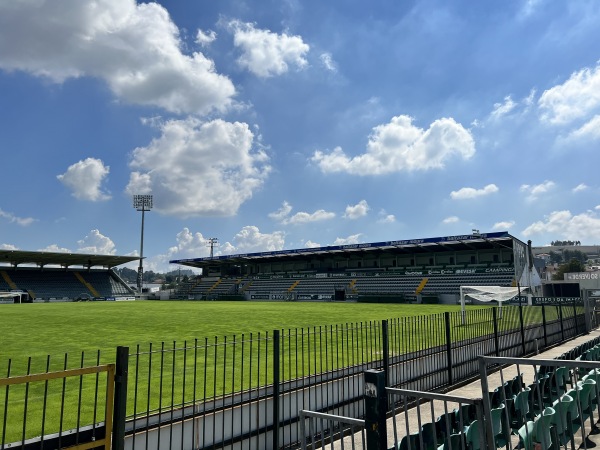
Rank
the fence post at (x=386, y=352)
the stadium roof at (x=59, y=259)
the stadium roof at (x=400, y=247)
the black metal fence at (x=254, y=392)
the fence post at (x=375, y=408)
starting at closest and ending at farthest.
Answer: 1. the fence post at (x=375, y=408)
2. the black metal fence at (x=254, y=392)
3. the fence post at (x=386, y=352)
4. the stadium roof at (x=400, y=247)
5. the stadium roof at (x=59, y=259)

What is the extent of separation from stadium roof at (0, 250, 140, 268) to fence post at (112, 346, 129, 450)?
7128cm

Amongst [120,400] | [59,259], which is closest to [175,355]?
[120,400]

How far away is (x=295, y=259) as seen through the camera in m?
78.9

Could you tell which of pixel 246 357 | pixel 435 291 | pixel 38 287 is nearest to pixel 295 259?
pixel 435 291

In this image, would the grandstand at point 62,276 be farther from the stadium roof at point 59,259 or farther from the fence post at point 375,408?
the fence post at point 375,408

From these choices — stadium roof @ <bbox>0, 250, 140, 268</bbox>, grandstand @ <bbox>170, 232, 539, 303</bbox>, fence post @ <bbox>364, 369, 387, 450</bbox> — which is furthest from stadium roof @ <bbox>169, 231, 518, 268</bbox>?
fence post @ <bbox>364, 369, 387, 450</bbox>

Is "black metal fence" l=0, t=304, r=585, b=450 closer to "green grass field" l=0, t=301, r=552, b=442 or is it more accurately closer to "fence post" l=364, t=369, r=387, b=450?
"green grass field" l=0, t=301, r=552, b=442

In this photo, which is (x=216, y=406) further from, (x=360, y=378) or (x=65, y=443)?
(x=360, y=378)

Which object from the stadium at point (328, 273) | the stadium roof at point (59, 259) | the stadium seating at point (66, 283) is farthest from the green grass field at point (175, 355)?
the stadium seating at point (66, 283)

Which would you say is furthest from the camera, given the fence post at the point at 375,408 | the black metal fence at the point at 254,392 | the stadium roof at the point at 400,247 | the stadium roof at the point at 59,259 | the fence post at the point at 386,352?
the stadium roof at the point at 59,259

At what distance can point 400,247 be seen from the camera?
60000 mm

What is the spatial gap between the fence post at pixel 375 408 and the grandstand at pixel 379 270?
159 feet

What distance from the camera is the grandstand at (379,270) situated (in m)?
52.8

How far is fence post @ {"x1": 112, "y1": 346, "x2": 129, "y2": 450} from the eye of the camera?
4969 millimetres
